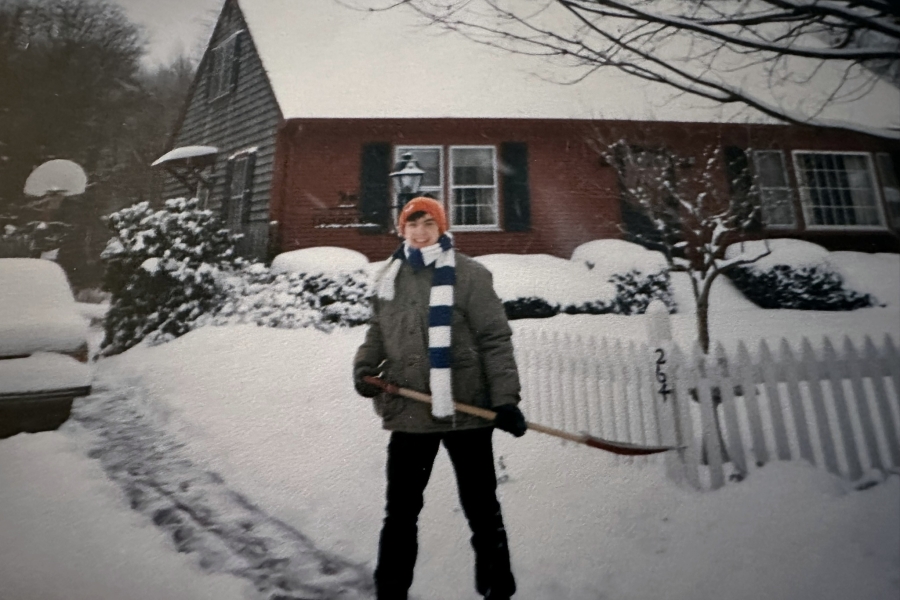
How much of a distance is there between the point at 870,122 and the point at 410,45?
2.58m

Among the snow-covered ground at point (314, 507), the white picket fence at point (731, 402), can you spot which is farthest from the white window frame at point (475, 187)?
the snow-covered ground at point (314, 507)

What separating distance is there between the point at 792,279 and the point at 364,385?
7.55 feet

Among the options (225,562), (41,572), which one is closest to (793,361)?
(225,562)

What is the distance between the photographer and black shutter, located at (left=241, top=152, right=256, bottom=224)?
201 cm

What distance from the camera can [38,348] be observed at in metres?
1.73

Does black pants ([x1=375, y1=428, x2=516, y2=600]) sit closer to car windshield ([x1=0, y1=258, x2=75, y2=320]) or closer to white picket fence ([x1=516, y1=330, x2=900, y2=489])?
white picket fence ([x1=516, y1=330, x2=900, y2=489])

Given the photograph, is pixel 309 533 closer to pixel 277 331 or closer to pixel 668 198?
pixel 277 331

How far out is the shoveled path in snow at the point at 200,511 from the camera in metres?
1.51

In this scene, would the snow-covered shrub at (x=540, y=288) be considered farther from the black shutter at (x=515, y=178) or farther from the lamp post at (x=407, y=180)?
the black shutter at (x=515, y=178)

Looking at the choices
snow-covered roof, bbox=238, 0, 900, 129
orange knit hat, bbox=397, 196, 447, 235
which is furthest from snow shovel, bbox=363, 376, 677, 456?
snow-covered roof, bbox=238, 0, 900, 129

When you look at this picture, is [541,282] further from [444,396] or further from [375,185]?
[375,185]

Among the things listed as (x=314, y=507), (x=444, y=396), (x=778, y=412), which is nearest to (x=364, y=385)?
(x=444, y=396)

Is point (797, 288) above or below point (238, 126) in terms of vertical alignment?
below

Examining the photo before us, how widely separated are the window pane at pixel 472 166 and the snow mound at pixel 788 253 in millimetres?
1638
